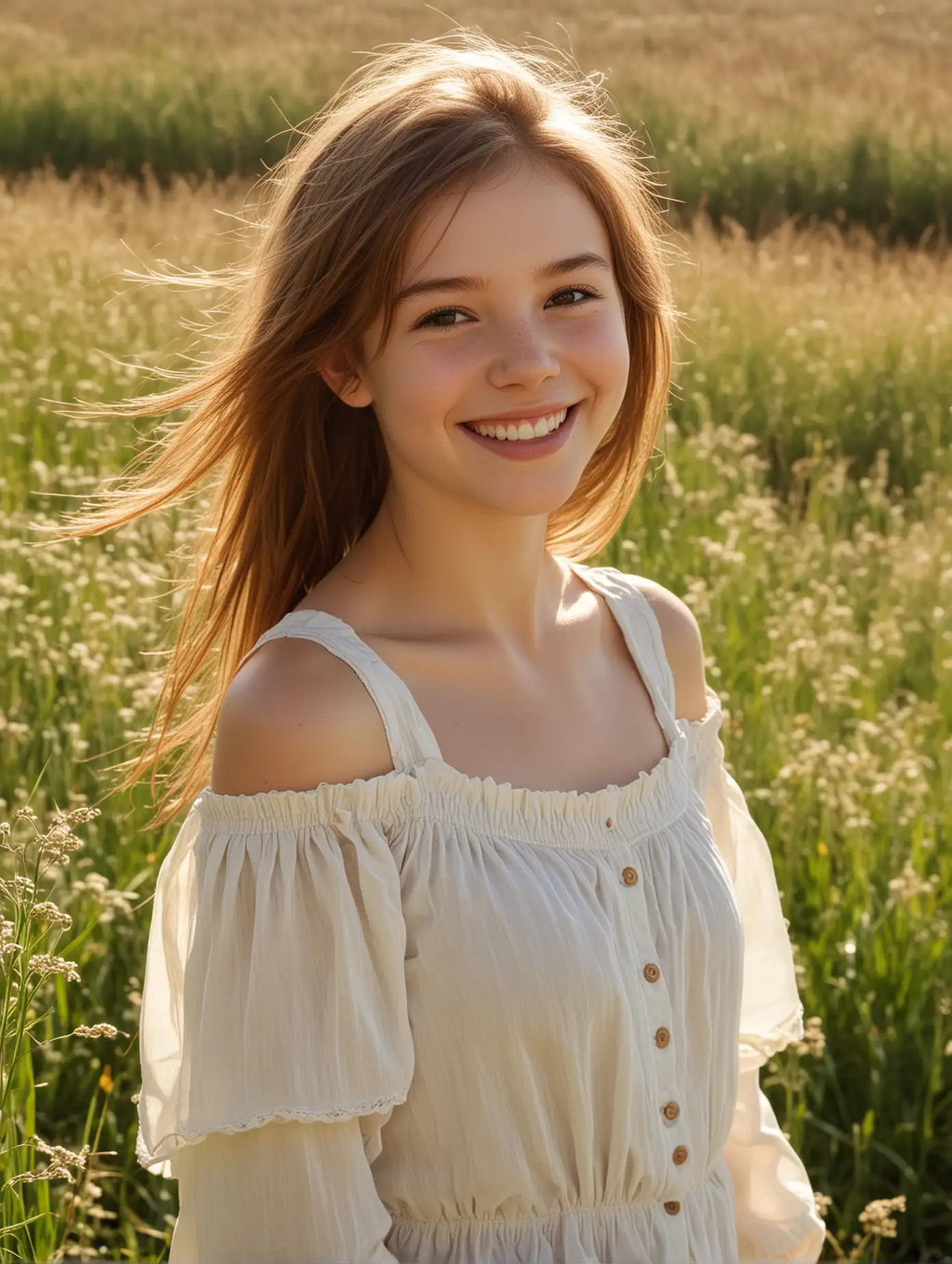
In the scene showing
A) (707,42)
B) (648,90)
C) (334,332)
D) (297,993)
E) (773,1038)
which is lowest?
(773,1038)

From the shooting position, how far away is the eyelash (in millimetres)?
1702

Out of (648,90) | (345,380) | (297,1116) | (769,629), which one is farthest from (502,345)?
(648,90)

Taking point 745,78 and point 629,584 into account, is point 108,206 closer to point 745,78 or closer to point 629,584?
point 745,78

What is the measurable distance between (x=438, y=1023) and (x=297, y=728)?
329 millimetres

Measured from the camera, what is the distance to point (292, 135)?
272 inches

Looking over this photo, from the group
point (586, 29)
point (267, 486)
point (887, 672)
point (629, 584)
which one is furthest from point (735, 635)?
point (586, 29)

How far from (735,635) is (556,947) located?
8.46 feet

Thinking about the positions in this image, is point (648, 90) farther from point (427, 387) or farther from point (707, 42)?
point (427, 387)

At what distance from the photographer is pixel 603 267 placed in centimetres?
179

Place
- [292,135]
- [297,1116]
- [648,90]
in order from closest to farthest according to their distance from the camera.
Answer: [297,1116] < [292,135] < [648,90]

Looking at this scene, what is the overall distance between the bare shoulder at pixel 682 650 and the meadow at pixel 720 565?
0.75m

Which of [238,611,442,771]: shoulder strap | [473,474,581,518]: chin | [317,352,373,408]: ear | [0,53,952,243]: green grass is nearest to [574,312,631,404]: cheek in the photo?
[473,474,581,518]: chin

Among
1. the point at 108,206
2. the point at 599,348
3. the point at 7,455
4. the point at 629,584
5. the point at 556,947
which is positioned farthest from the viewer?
the point at 108,206

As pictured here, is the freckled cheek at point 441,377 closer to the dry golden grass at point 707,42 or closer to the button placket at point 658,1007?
the button placket at point 658,1007
